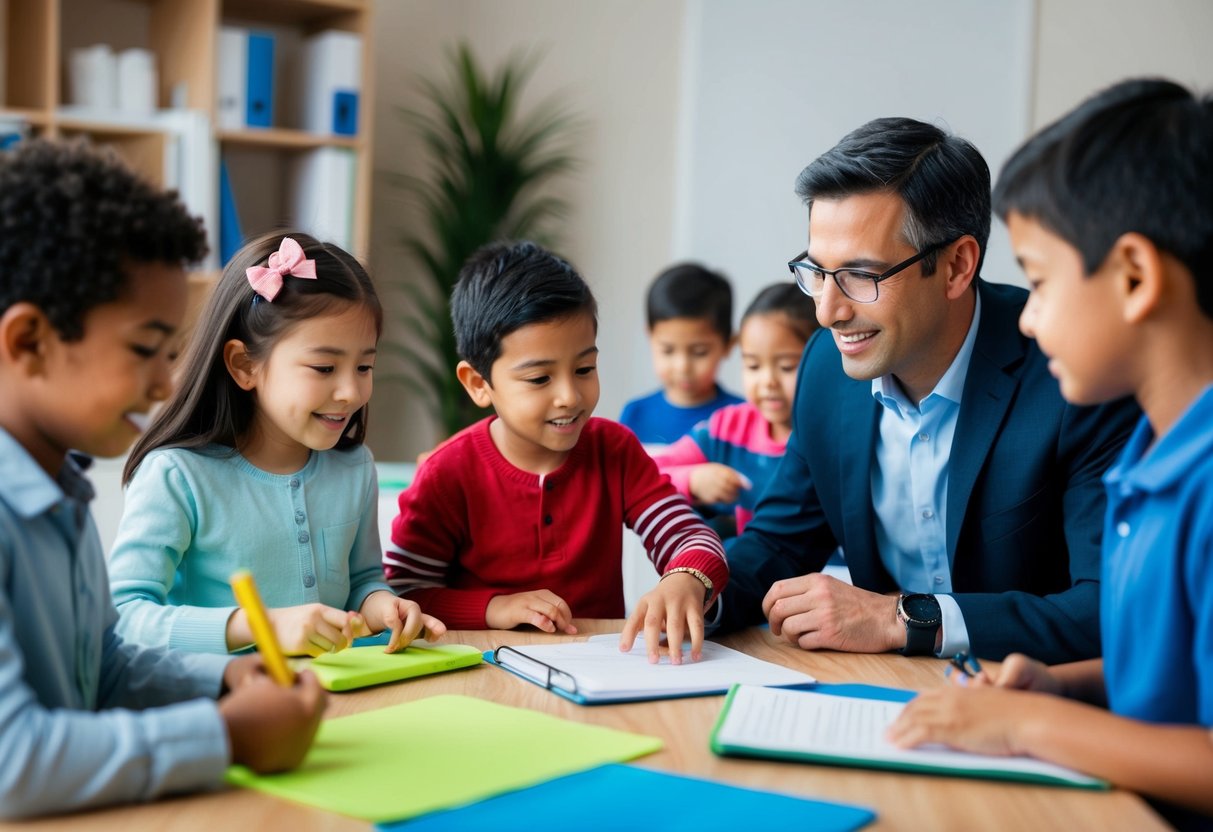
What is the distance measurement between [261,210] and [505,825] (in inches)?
145

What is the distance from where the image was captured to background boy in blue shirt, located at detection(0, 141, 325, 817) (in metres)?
0.83

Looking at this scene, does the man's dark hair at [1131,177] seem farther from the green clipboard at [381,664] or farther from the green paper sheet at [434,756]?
the green clipboard at [381,664]

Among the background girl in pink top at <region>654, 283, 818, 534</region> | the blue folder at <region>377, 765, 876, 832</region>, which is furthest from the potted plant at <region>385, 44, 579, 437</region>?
the blue folder at <region>377, 765, 876, 832</region>

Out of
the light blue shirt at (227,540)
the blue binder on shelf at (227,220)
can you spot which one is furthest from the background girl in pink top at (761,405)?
the blue binder on shelf at (227,220)

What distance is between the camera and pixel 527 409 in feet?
5.73

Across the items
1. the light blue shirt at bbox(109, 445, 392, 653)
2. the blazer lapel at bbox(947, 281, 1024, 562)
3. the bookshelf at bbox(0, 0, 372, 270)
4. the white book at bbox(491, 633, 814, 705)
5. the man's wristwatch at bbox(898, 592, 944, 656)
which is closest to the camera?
the white book at bbox(491, 633, 814, 705)

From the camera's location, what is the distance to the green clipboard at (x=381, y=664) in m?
1.22

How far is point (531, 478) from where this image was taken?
1.83 meters

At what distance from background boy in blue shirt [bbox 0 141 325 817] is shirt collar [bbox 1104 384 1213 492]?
0.74m

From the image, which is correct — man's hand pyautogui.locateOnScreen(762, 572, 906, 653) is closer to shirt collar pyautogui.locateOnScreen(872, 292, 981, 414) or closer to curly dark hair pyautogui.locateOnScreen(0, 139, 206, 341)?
shirt collar pyautogui.locateOnScreen(872, 292, 981, 414)

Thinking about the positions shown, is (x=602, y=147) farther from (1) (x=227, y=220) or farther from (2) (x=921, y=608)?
(2) (x=921, y=608)

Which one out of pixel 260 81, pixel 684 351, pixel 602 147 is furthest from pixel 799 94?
pixel 260 81

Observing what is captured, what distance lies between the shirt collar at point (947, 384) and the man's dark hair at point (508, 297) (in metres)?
0.46

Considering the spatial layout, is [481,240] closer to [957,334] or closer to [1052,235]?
[957,334]
